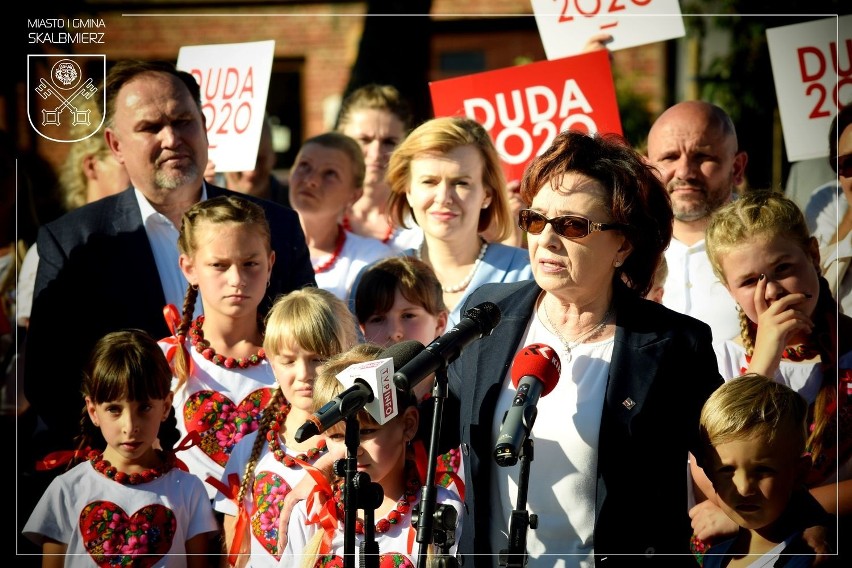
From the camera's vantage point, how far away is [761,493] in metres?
3.30

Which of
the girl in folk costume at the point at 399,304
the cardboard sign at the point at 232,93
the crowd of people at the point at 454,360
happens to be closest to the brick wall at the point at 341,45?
the cardboard sign at the point at 232,93

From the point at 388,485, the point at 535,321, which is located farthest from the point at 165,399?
the point at 535,321

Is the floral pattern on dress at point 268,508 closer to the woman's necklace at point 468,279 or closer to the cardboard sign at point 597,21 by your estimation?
the woman's necklace at point 468,279

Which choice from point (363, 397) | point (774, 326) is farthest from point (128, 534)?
point (774, 326)

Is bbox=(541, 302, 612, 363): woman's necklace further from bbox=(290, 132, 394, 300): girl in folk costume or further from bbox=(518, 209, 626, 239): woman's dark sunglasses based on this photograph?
bbox=(290, 132, 394, 300): girl in folk costume

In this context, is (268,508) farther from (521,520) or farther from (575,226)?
(575,226)

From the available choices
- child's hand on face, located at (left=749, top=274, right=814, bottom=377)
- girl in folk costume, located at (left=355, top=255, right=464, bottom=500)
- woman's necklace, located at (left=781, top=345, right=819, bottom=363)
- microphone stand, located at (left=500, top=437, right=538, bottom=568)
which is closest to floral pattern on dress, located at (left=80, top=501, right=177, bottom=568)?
girl in folk costume, located at (left=355, top=255, right=464, bottom=500)

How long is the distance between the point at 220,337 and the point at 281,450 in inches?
23.8

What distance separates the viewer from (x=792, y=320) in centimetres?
367

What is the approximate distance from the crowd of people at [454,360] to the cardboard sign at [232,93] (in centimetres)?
44

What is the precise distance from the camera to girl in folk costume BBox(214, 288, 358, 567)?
3.52 meters

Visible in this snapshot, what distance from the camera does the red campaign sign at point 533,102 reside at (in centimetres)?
478

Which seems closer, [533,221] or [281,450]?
[533,221]

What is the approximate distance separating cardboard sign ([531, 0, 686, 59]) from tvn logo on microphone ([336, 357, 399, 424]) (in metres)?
2.70
